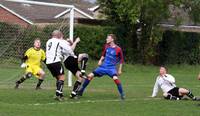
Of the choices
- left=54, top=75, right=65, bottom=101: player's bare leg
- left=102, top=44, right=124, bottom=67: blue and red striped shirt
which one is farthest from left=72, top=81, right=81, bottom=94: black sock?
left=102, top=44, right=124, bottom=67: blue and red striped shirt

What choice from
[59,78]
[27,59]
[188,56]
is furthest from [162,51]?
[59,78]

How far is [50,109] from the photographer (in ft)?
48.1

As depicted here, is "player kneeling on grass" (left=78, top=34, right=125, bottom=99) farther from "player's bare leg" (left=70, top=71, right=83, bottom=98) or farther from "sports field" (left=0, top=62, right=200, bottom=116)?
"sports field" (left=0, top=62, right=200, bottom=116)

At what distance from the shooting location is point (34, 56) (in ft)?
72.3

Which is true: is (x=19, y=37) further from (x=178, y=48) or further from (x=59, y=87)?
(x=178, y=48)

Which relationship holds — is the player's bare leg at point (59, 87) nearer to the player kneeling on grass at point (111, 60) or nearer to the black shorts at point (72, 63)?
the black shorts at point (72, 63)

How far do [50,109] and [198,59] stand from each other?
34878 millimetres

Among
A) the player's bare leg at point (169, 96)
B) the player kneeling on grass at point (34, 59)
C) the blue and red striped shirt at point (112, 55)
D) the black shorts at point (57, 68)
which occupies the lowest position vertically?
the player's bare leg at point (169, 96)

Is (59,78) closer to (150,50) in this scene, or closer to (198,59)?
(150,50)

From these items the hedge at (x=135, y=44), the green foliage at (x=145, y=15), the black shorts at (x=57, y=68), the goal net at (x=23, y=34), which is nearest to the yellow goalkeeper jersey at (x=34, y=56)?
the goal net at (x=23, y=34)

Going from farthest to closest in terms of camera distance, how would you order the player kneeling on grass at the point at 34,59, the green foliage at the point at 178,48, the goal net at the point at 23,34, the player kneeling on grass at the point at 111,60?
the green foliage at the point at 178,48, the goal net at the point at 23,34, the player kneeling on grass at the point at 34,59, the player kneeling on grass at the point at 111,60

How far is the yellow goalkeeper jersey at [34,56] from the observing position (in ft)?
72.0

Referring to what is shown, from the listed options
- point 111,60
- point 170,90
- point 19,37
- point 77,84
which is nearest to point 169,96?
point 170,90

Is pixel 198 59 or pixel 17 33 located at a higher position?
pixel 17 33
